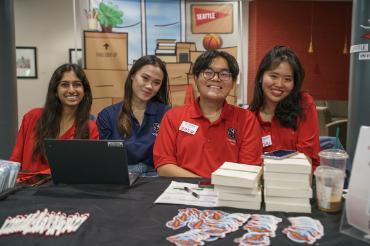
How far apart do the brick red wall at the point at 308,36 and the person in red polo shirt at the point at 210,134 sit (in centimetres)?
476

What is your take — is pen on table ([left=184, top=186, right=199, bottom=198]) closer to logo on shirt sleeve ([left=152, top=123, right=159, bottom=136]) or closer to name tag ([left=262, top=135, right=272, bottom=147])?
name tag ([left=262, top=135, right=272, bottom=147])

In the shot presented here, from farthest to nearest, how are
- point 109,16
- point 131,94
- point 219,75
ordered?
point 109,16 → point 131,94 → point 219,75

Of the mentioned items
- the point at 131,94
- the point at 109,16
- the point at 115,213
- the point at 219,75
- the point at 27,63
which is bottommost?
the point at 115,213

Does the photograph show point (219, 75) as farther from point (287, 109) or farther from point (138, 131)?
point (138, 131)

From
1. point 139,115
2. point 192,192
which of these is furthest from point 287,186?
point 139,115

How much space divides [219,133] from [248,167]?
21.3 inches

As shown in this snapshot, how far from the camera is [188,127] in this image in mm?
1805

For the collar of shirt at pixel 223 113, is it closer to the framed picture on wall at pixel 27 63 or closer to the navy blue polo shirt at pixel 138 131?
the navy blue polo shirt at pixel 138 131

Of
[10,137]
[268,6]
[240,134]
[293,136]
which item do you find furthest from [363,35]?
[268,6]

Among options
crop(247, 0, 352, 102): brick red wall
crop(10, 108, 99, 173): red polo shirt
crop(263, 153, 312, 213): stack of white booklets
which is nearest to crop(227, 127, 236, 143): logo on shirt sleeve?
crop(263, 153, 312, 213): stack of white booklets

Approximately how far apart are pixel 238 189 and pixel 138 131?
1.15 metres

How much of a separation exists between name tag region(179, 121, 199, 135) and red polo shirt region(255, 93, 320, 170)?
0.44 metres

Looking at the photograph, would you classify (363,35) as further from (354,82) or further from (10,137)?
(10,137)

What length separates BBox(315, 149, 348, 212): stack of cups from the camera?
112 centimetres
